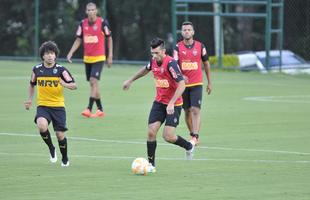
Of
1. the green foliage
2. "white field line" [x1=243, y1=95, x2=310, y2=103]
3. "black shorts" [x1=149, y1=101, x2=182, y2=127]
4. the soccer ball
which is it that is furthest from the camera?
the green foliage

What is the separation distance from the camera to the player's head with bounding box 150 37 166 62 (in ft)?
43.8

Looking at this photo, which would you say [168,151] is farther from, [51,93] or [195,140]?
[51,93]

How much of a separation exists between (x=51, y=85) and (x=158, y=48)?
167 cm

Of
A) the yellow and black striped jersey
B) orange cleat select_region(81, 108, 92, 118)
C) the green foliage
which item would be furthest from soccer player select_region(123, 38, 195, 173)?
the green foliage

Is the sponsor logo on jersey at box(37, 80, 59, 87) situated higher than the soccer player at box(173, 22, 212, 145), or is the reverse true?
the sponsor logo on jersey at box(37, 80, 59, 87)

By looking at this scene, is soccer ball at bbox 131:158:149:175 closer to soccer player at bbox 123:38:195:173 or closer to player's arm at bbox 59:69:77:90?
soccer player at bbox 123:38:195:173

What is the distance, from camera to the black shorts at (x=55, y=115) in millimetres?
14000

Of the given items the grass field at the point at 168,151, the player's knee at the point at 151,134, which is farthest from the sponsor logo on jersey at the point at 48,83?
the player's knee at the point at 151,134

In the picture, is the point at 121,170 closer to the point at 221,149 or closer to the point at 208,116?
the point at 221,149

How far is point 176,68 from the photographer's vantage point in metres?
13.6

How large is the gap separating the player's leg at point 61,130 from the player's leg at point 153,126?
1177mm

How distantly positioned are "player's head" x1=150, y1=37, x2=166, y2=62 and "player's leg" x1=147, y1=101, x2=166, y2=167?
674 mm

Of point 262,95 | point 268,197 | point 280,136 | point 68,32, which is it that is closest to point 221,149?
point 280,136

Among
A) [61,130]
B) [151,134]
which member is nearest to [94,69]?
[61,130]
